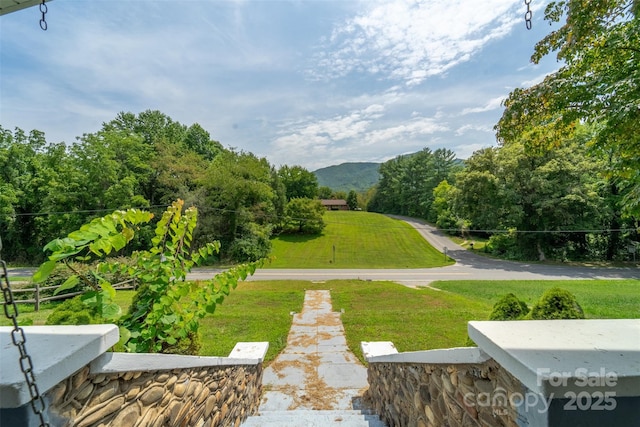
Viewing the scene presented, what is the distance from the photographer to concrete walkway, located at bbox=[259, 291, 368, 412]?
3.78 m

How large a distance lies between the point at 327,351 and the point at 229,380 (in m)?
2.93

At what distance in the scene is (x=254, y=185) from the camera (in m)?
23.3

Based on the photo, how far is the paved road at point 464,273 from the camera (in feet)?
53.9

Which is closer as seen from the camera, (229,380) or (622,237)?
(229,380)

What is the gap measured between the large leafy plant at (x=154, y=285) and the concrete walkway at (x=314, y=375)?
75.0 inches

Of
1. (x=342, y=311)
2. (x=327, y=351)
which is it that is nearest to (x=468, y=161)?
(x=342, y=311)

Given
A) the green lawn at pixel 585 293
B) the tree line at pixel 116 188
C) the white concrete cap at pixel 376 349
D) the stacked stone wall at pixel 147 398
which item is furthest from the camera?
the tree line at pixel 116 188

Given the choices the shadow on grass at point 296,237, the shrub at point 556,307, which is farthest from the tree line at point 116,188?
the shrub at point 556,307

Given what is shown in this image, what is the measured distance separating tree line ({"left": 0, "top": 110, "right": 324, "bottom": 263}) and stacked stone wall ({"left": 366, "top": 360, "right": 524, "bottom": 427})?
19.0 metres

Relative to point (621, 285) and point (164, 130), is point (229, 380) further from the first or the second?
point (164, 130)

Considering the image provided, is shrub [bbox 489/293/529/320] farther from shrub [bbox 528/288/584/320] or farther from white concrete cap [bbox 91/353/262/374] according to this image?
white concrete cap [bbox 91/353/262/374]

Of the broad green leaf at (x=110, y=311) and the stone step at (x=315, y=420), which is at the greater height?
the broad green leaf at (x=110, y=311)

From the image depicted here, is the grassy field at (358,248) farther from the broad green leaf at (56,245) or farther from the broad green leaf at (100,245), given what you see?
the broad green leaf at (56,245)

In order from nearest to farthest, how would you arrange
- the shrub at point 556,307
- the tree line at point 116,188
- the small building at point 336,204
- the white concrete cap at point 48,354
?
the white concrete cap at point 48,354
the shrub at point 556,307
the tree line at point 116,188
the small building at point 336,204
